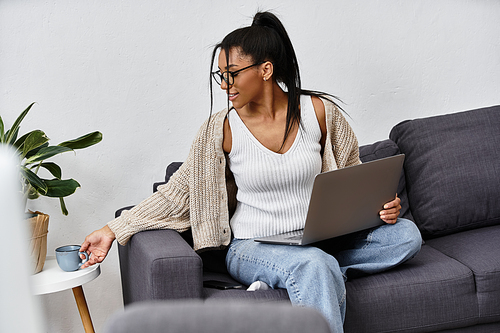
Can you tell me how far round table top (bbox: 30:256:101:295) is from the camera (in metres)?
1.53

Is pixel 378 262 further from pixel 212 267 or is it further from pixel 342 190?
pixel 212 267

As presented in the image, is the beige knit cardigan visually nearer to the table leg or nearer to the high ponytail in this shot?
the high ponytail

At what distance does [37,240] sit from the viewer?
1.65 m

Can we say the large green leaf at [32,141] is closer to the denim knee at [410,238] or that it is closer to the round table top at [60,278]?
the round table top at [60,278]

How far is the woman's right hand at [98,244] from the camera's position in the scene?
156 centimetres

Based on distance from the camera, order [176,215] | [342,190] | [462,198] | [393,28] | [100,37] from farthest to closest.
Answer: [393,28] < [100,37] < [462,198] < [176,215] < [342,190]

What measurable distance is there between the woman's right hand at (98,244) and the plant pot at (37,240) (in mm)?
197

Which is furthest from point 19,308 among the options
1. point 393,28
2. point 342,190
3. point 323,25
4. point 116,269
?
point 393,28

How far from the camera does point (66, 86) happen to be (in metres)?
2.04

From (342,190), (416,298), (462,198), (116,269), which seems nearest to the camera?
(342,190)

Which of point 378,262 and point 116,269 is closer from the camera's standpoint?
point 378,262

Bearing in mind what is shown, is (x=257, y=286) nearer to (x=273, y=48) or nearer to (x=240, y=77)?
(x=240, y=77)

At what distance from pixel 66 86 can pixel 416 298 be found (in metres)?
1.55

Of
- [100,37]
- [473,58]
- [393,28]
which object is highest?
[100,37]
